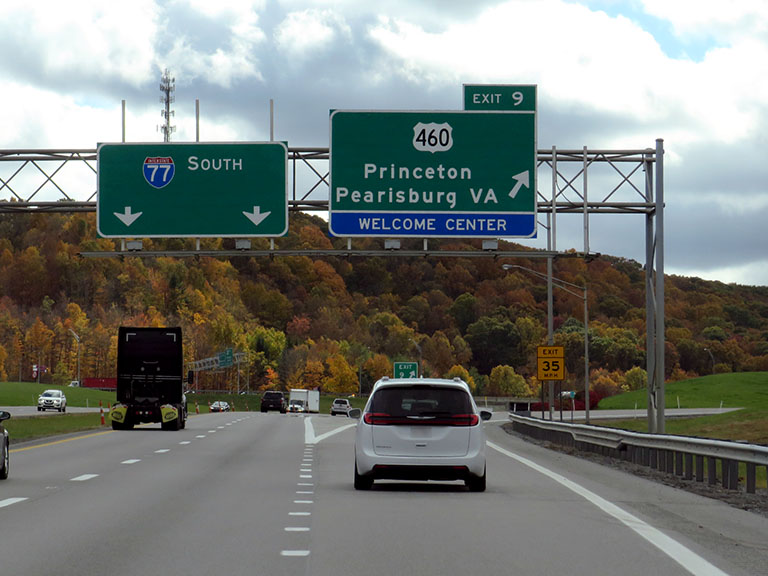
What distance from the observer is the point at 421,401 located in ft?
58.8

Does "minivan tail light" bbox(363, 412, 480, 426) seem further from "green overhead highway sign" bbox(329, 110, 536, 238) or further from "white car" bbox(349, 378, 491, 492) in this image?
"green overhead highway sign" bbox(329, 110, 536, 238)

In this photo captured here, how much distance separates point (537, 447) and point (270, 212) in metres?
9.60

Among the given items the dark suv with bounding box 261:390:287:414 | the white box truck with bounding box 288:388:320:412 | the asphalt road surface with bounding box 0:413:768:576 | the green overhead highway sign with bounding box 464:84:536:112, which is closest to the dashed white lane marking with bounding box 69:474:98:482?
the asphalt road surface with bounding box 0:413:768:576

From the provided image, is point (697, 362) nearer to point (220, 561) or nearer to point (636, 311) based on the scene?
point (636, 311)

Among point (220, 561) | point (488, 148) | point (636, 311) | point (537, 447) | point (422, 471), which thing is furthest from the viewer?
point (636, 311)

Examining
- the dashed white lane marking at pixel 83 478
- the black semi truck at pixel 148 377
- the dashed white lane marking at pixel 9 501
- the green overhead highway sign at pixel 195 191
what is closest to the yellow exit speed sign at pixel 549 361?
the black semi truck at pixel 148 377

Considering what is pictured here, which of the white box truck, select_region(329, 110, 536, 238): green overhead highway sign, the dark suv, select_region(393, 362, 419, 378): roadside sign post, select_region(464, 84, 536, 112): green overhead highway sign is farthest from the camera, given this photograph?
the white box truck

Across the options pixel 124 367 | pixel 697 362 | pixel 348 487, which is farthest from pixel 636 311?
pixel 348 487

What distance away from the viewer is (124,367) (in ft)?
148

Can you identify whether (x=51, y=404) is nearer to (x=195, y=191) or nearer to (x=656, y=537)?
(x=195, y=191)

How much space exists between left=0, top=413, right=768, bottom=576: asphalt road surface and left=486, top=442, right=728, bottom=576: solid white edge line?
0.06ft

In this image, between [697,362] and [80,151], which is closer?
[80,151]

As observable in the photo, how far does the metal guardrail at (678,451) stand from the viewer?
18.1 m

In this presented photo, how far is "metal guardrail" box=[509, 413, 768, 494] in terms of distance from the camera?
1808 cm
